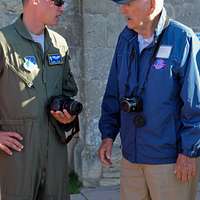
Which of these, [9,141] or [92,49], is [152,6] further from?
[92,49]

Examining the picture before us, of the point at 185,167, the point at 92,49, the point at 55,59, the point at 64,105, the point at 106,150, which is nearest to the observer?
the point at 185,167

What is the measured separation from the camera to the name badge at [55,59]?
329cm

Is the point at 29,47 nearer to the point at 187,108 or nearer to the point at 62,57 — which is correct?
the point at 62,57

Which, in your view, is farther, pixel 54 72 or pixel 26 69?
pixel 54 72

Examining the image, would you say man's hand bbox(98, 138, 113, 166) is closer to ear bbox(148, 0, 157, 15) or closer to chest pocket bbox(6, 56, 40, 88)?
chest pocket bbox(6, 56, 40, 88)

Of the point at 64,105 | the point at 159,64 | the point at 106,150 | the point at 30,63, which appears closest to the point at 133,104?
the point at 159,64

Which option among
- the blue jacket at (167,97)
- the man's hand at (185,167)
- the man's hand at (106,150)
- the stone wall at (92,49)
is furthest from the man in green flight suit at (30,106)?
the stone wall at (92,49)

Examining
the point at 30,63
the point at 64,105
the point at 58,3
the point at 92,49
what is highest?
the point at 58,3

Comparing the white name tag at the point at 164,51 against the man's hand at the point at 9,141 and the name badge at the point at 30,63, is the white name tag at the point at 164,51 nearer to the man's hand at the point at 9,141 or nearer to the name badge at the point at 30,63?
the name badge at the point at 30,63

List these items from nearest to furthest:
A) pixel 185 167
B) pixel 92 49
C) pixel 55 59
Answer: pixel 185 167
pixel 55 59
pixel 92 49

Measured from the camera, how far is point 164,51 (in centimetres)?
311

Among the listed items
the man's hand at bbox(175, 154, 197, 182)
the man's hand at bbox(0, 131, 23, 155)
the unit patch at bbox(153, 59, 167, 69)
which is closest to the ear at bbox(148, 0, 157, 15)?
the unit patch at bbox(153, 59, 167, 69)

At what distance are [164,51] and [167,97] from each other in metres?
0.27

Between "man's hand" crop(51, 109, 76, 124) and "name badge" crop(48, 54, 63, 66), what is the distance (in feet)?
1.03
